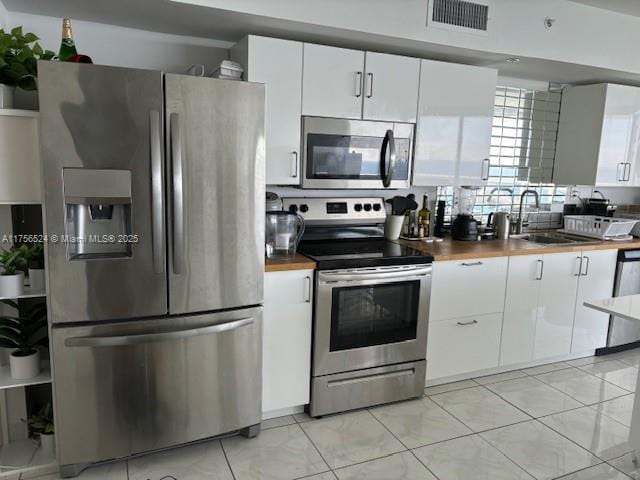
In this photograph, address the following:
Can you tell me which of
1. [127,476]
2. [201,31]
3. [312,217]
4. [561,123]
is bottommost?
[127,476]

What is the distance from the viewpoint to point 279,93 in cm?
268

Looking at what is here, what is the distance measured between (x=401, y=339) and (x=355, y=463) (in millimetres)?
783

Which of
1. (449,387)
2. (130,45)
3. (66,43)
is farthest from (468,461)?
(130,45)

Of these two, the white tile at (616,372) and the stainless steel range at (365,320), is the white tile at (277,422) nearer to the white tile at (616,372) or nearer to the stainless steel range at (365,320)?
the stainless steel range at (365,320)

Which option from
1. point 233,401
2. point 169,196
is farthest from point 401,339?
point 169,196

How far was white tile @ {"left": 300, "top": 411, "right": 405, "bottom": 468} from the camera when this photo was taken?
2400mm

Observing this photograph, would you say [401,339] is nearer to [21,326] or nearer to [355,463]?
[355,463]

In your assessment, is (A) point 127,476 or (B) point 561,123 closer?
(A) point 127,476

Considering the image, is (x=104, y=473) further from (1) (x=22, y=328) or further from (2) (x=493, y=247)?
(2) (x=493, y=247)

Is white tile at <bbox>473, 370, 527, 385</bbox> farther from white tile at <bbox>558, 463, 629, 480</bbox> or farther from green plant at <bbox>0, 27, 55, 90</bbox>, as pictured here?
green plant at <bbox>0, 27, 55, 90</bbox>

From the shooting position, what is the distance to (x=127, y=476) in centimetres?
220

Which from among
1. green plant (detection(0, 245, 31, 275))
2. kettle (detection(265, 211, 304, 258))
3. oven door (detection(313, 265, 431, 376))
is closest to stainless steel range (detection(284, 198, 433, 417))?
oven door (detection(313, 265, 431, 376))

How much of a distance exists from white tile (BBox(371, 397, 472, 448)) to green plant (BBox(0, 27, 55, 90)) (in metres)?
2.48

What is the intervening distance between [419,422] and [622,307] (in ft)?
4.13
